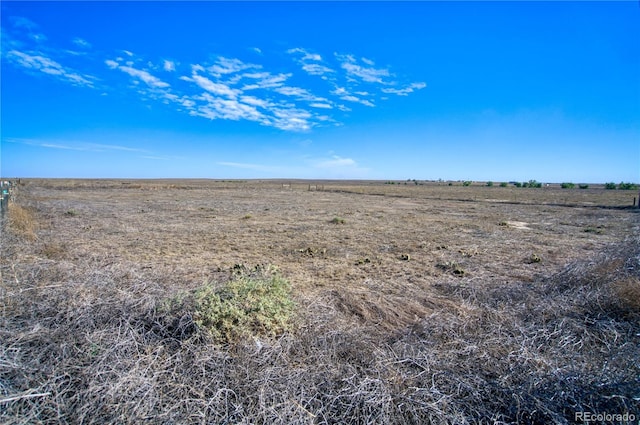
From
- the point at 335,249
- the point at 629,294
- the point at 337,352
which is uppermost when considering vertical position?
the point at 629,294

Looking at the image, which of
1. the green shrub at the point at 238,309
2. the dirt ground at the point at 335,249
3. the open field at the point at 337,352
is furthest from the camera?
the dirt ground at the point at 335,249

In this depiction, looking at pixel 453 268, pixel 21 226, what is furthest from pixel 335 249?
pixel 21 226

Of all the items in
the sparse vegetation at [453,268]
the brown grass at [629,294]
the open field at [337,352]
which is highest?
the brown grass at [629,294]

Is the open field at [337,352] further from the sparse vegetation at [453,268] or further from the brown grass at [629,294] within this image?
the sparse vegetation at [453,268]

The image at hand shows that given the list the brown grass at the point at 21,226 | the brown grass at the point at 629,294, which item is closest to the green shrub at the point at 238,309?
the brown grass at the point at 629,294

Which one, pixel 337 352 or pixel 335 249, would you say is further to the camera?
pixel 335 249

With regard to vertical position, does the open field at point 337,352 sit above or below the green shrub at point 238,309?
below

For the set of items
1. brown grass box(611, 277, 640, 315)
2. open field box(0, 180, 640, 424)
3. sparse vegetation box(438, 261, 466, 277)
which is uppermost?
brown grass box(611, 277, 640, 315)

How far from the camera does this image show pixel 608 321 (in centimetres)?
371

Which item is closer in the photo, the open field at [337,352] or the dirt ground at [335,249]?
the open field at [337,352]

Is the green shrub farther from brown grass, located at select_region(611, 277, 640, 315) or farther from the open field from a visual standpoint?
brown grass, located at select_region(611, 277, 640, 315)

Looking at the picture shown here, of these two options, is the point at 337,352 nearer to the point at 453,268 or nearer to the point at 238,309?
the point at 238,309

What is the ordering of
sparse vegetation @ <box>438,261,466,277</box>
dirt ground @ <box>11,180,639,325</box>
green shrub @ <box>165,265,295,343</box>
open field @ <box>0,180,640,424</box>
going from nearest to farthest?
open field @ <box>0,180,640,424</box>
green shrub @ <box>165,265,295,343</box>
dirt ground @ <box>11,180,639,325</box>
sparse vegetation @ <box>438,261,466,277</box>

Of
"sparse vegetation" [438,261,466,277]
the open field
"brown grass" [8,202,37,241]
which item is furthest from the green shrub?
"brown grass" [8,202,37,241]
